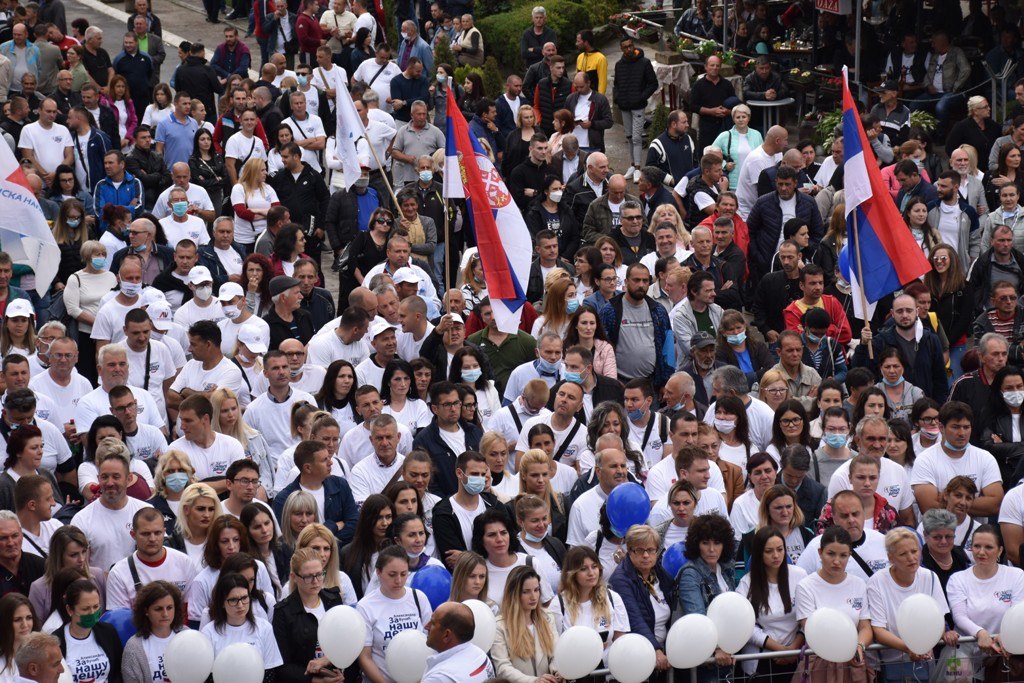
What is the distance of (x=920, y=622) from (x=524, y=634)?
211 cm

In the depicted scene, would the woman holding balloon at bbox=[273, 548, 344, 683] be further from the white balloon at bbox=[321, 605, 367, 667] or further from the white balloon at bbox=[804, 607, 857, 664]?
the white balloon at bbox=[804, 607, 857, 664]

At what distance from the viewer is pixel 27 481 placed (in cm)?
992

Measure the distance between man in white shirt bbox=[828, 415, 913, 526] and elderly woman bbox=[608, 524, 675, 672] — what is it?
1.86 meters

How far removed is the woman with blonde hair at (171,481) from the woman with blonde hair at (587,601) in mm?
2466

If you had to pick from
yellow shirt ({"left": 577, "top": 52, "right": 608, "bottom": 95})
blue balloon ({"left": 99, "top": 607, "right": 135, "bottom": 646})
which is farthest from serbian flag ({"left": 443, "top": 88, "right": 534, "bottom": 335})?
yellow shirt ({"left": 577, "top": 52, "right": 608, "bottom": 95})

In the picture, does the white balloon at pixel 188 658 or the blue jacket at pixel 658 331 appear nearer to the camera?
the white balloon at pixel 188 658

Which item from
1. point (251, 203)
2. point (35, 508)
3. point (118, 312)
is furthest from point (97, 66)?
point (35, 508)

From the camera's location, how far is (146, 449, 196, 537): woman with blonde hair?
33.7ft

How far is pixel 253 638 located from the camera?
8.91 m

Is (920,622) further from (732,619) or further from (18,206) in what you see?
(18,206)

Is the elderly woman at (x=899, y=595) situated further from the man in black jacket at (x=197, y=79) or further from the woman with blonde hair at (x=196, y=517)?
the man in black jacket at (x=197, y=79)

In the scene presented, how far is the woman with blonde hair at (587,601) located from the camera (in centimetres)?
920

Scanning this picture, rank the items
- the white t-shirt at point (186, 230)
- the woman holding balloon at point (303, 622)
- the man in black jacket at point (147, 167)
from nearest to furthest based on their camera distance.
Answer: the woman holding balloon at point (303, 622)
the white t-shirt at point (186, 230)
the man in black jacket at point (147, 167)

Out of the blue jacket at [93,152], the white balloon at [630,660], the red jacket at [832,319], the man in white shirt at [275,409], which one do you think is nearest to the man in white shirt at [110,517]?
the man in white shirt at [275,409]
